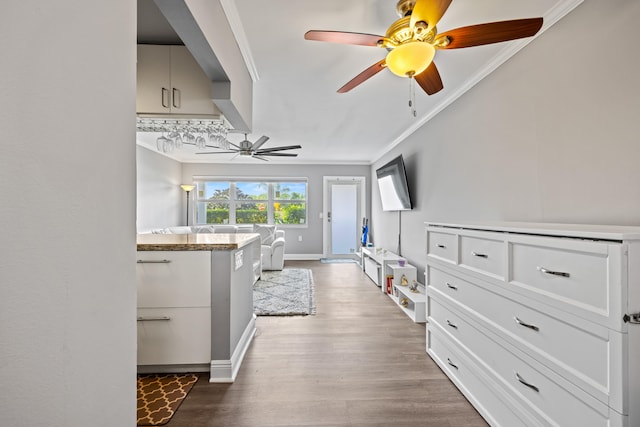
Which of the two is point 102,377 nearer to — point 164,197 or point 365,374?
point 365,374

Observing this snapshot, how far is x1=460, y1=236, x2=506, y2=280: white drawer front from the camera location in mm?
1517

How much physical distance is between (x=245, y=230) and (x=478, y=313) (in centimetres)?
493

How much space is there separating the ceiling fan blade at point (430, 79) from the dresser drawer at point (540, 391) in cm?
166

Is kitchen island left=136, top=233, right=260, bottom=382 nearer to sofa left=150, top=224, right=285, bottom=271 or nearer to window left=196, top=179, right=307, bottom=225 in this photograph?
sofa left=150, top=224, right=285, bottom=271

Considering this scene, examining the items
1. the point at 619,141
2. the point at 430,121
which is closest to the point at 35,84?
the point at 619,141

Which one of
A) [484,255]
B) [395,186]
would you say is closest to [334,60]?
[484,255]

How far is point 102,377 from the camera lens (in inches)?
25.5

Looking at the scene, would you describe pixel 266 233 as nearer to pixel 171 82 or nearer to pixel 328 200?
pixel 328 200

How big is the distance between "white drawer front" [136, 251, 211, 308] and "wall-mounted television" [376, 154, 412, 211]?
312 centimetres

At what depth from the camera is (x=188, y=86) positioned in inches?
84.3

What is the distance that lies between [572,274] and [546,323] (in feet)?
0.89

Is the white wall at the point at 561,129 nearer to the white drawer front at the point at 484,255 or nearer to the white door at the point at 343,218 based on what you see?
the white drawer front at the point at 484,255

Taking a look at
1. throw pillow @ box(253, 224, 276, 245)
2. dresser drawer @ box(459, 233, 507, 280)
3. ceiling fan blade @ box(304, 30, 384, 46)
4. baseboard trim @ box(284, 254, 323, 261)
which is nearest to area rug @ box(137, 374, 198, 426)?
dresser drawer @ box(459, 233, 507, 280)

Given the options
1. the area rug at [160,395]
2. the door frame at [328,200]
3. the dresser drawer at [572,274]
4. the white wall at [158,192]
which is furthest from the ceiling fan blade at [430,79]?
the door frame at [328,200]
